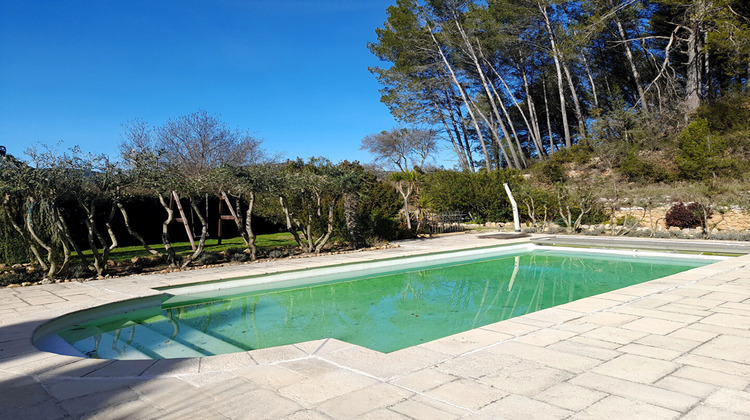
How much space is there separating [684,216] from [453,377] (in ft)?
39.3

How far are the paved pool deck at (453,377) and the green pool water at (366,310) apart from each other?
85 cm

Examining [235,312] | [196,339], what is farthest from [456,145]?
[196,339]

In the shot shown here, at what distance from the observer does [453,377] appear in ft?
8.25

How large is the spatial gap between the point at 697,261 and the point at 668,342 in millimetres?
5957

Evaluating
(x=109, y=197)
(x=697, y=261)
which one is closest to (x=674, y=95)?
(x=697, y=261)

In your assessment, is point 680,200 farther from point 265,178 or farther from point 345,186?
point 265,178

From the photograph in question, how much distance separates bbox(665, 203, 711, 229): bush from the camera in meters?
11.3

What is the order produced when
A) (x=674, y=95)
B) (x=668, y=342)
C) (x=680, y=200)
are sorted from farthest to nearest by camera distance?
(x=674, y=95) < (x=680, y=200) < (x=668, y=342)

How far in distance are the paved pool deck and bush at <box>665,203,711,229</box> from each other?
8.91m

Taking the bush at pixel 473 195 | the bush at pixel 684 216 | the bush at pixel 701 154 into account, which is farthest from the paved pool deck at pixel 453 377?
the bush at pixel 701 154

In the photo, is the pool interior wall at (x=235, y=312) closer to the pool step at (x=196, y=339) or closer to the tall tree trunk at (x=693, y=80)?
the pool step at (x=196, y=339)

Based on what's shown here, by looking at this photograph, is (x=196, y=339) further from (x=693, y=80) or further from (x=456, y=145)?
(x=456, y=145)

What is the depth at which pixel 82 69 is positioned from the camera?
1780cm

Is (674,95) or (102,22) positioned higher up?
(102,22)
